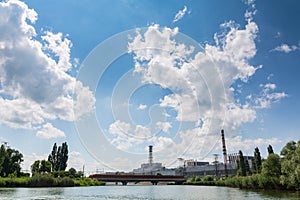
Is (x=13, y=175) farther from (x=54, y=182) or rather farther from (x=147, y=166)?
(x=147, y=166)

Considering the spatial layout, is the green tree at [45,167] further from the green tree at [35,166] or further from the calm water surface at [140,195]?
the calm water surface at [140,195]

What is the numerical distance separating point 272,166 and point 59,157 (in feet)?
169

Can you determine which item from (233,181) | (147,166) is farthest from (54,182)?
(147,166)

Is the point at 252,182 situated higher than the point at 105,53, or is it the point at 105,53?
the point at 105,53

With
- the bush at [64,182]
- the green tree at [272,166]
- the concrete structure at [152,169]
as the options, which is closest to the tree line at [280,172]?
the green tree at [272,166]

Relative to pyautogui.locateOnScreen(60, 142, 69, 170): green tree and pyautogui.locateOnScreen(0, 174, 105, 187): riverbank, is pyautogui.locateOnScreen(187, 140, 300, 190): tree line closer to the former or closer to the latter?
pyautogui.locateOnScreen(0, 174, 105, 187): riverbank

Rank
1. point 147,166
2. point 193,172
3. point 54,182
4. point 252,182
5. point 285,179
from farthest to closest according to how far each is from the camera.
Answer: point 147,166
point 193,172
point 54,182
point 252,182
point 285,179

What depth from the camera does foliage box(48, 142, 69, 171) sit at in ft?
225

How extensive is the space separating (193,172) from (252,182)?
82.3m

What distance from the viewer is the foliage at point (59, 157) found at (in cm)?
6844

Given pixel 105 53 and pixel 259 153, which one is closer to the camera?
pixel 105 53

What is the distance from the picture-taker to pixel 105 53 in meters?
24.2

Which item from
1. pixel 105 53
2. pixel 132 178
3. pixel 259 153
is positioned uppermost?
pixel 105 53

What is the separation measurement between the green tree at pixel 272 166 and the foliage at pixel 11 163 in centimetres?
4931
